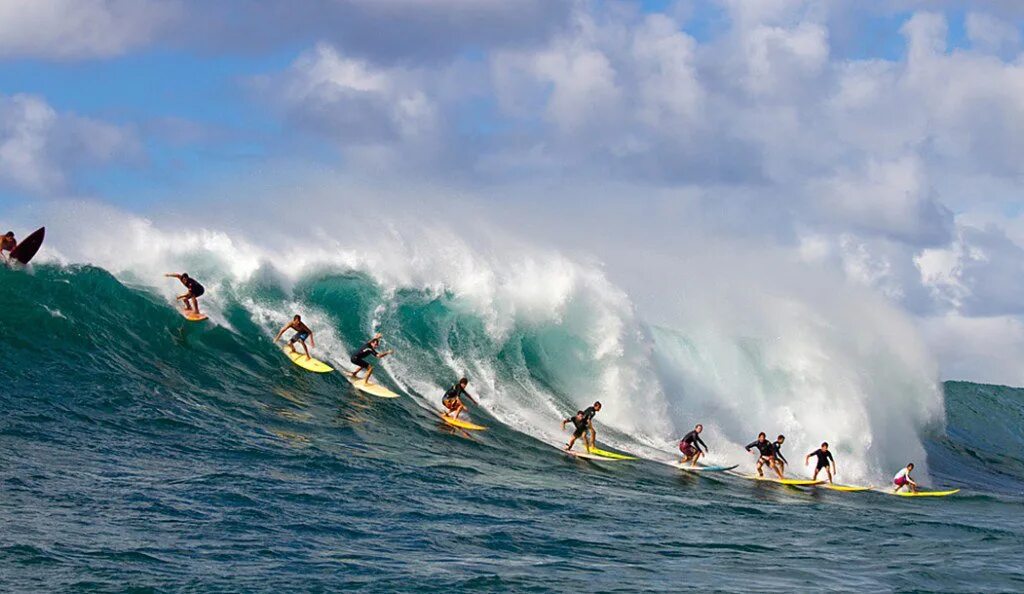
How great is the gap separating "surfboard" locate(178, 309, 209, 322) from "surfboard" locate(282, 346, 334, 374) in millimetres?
1746

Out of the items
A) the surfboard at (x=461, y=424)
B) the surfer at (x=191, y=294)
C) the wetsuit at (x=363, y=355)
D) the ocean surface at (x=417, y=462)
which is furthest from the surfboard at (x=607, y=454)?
the surfer at (x=191, y=294)

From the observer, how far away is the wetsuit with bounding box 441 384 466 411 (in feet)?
61.5

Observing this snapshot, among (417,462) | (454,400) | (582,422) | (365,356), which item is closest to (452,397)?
(454,400)

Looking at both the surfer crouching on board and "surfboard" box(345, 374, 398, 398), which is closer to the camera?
the surfer crouching on board

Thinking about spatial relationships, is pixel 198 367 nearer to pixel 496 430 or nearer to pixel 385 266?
pixel 496 430

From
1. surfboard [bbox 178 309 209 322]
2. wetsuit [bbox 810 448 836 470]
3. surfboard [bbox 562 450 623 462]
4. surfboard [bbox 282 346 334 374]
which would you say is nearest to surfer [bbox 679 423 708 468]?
surfboard [bbox 562 450 623 462]

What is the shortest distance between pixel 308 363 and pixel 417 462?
5.71 m

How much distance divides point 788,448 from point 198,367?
13.1 m

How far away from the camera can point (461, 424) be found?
18.3 meters

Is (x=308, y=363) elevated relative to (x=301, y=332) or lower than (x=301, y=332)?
lower

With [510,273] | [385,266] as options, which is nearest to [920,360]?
[510,273]

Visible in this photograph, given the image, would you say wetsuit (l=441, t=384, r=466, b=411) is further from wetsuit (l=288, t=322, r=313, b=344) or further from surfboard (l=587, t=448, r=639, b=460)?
wetsuit (l=288, t=322, r=313, b=344)

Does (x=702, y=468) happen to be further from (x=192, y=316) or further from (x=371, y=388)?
(x=192, y=316)

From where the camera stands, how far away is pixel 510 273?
2420cm
